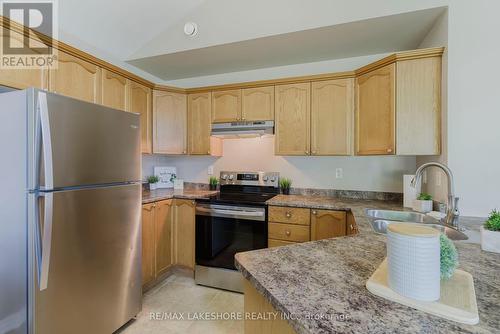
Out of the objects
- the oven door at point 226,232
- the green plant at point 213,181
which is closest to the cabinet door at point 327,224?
the oven door at point 226,232

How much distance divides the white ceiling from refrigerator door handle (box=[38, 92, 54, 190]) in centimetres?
161

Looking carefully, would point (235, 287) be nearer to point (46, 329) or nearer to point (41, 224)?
point (46, 329)

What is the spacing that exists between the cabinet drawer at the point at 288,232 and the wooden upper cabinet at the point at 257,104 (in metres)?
1.19

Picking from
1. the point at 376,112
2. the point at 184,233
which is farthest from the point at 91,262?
the point at 376,112

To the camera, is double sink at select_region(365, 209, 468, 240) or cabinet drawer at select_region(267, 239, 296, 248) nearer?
double sink at select_region(365, 209, 468, 240)

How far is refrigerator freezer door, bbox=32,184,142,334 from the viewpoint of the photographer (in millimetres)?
1351

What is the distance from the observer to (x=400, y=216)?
190 cm

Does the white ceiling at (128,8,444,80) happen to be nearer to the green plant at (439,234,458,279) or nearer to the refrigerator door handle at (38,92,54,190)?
the refrigerator door handle at (38,92,54,190)

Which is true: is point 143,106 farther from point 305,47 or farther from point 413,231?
point 413,231

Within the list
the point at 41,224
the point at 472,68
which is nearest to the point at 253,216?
the point at 41,224

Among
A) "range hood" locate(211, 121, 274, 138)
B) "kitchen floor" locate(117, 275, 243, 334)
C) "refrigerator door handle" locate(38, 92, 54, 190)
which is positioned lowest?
"kitchen floor" locate(117, 275, 243, 334)

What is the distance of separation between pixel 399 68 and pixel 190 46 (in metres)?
2.01
